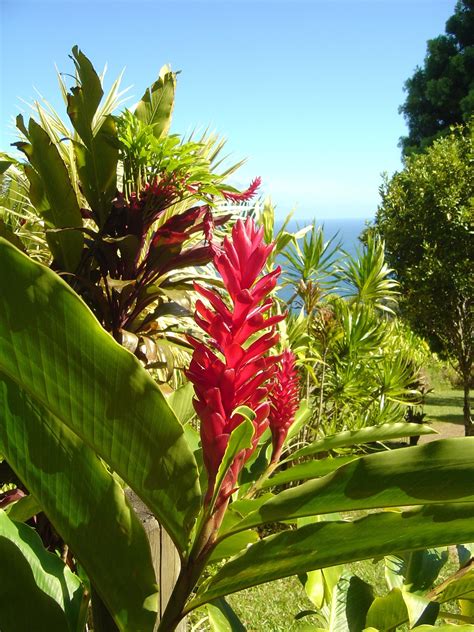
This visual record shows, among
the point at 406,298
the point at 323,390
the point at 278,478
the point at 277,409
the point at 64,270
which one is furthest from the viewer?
the point at 406,298

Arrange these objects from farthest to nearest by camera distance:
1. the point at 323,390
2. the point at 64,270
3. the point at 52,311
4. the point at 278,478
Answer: the point at 323,390 < the point at 64,270 < the point at 278,478 < the point at 52,311

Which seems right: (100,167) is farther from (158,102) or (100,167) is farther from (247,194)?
(247,194)

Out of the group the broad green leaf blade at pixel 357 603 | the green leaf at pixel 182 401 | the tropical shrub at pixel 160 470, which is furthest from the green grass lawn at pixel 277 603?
the tropical shrub at pixel 160 470

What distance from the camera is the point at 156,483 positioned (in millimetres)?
777

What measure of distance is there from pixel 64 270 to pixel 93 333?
2.28 metres

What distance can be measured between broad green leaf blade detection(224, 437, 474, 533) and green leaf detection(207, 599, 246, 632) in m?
0.49

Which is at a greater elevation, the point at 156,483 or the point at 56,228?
the point at 56,228

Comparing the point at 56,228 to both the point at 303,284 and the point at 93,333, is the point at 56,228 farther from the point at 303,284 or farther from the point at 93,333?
the point at 303,284

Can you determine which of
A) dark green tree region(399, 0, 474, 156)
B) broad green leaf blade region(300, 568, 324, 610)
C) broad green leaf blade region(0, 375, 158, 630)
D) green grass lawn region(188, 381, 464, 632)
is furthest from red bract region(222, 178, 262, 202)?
dark green tree region(399, 0, 474, 156)

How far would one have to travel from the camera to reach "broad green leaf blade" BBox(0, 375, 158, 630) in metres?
0.82

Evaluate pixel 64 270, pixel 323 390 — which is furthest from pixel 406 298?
pixel 64 270

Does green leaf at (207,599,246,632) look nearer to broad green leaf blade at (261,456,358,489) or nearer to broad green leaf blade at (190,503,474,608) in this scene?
broad green leaf blade at (261,456,358,489)

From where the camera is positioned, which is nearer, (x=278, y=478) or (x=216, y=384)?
(x=216, y=384)

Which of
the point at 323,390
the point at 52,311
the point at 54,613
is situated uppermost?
the point at 52,311
